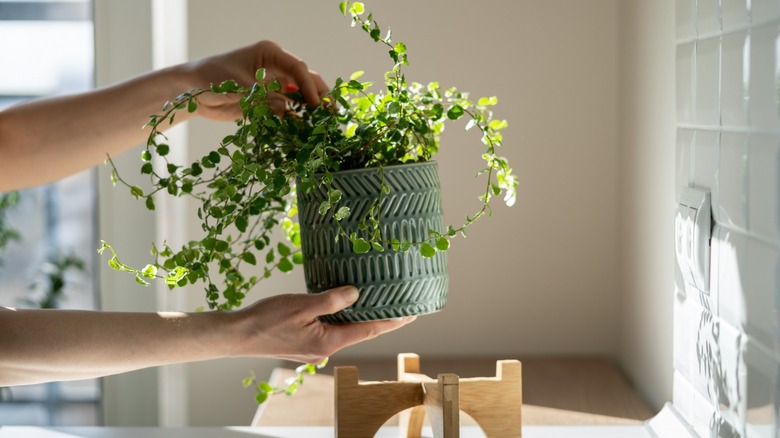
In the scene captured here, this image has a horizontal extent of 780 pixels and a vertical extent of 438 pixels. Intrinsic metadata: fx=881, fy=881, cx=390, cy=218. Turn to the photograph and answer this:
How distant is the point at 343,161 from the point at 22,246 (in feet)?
4.96

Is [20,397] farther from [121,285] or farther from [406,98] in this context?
[406,98]

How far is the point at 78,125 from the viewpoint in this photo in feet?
4.09

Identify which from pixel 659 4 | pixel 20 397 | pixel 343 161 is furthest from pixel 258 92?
pixel 20 397

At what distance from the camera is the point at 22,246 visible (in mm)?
2186

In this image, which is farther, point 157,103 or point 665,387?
point 665,387

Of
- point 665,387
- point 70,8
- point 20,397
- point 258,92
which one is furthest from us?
point 20,397

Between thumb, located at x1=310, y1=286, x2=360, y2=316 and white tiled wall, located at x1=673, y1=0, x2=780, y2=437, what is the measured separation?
1.25 ft

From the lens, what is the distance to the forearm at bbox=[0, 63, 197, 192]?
1218 mm

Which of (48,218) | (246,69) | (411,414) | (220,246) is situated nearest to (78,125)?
(246,69)

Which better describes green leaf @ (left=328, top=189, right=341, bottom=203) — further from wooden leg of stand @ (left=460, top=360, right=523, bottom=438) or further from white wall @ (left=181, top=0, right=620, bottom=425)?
white wall @ (left=181, top=0, right=620, bottom=425)

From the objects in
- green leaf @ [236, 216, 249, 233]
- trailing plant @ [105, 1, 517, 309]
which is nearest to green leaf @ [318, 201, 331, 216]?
trailing plant @ [105, 1, 517, 309]

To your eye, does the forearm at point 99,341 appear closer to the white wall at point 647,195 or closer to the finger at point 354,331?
the finger at point 354,331

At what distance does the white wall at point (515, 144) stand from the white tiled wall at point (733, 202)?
0.66 m

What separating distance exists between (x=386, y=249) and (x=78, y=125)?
56 cm
